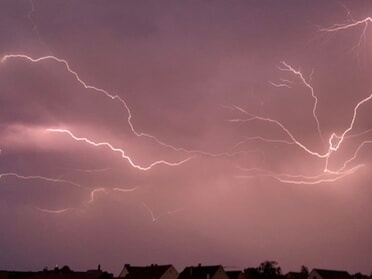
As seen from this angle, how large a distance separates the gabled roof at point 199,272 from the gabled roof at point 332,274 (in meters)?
16.0

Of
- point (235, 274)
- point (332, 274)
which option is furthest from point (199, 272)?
point (332, 274)

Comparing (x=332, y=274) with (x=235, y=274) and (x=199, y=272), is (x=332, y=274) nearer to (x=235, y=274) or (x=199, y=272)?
(x=235, y=274)

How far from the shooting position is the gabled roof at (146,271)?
56.5 m

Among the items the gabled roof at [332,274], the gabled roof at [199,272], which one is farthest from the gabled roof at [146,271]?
the gabled roof at [332,274]

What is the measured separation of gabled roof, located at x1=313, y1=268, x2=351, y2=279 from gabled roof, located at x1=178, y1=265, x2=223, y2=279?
15963mm

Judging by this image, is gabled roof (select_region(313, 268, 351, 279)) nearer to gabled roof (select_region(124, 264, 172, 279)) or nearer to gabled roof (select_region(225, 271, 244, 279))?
gabled roof (select_region(225, 271, 244, 279))

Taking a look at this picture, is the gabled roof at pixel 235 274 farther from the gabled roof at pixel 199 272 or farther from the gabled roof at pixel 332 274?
the gabled roof at pixel 332 274

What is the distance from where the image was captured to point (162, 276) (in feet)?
184

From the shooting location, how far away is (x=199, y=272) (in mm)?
58406

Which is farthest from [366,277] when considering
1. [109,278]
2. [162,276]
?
[109,278]

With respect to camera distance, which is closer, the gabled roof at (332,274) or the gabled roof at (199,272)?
the gabled roof at (199,272)

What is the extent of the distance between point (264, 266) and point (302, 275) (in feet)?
77.4

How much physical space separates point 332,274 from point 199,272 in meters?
19.9

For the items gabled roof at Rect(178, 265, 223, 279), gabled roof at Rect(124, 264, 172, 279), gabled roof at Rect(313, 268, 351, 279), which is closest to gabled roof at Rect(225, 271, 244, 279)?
gabled roof at Rect(178, 265, 223, 279)
